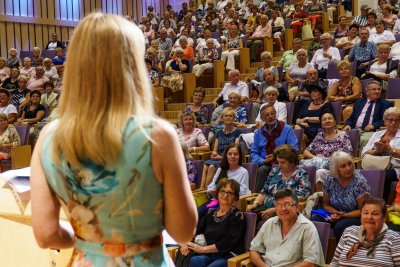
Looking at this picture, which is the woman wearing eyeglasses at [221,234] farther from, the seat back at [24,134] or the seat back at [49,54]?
the seat back at [49,54]

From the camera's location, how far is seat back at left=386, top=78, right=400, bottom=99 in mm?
6941

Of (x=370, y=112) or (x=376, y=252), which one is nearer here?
(x=376, y=252)

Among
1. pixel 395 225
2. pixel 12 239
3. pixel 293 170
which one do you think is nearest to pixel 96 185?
pixel 12 239

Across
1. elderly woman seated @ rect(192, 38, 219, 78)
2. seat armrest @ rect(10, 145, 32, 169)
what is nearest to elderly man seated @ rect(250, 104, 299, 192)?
seat armrest @ rect(10, 145, 32, 169)

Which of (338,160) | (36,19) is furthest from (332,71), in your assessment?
(36,19)

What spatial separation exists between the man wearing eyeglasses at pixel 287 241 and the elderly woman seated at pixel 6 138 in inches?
171

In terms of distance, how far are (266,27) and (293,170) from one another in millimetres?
5954

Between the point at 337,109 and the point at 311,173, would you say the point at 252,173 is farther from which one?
the point at 337,109

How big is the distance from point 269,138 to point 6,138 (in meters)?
3.41

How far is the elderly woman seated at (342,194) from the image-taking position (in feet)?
14.9

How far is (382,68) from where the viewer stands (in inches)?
296

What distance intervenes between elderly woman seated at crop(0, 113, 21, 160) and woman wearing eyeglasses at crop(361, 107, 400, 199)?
4.22 m

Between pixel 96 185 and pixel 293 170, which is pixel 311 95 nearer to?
pixel 293 170

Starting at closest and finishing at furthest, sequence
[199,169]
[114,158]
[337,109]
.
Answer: [114,158], [199,169], [337,109]
